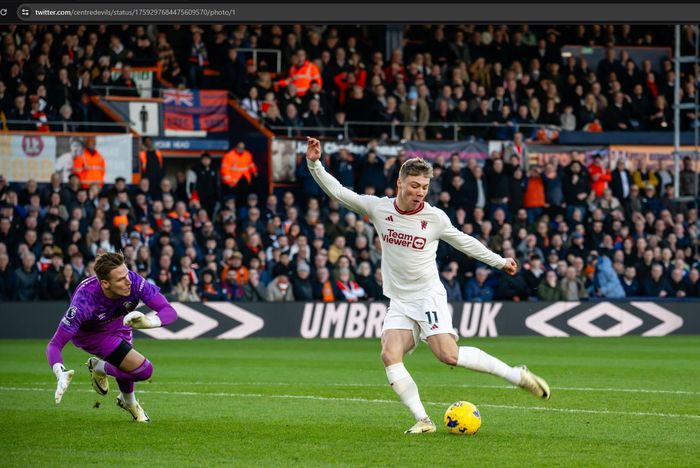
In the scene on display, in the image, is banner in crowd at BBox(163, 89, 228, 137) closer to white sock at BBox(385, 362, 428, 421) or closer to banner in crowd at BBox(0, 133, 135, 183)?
banner in crowd at BBox(0, 133, 135, 183)

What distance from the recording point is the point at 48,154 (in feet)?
82.1

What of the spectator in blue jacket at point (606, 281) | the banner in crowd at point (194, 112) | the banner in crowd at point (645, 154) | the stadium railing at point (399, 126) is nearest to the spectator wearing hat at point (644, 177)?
the banner in crowd at point (645, 154)

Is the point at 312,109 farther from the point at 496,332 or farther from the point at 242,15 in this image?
the point at 242,15

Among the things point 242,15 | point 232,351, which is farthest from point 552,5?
point 232,351

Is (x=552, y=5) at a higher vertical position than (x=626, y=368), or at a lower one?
higher

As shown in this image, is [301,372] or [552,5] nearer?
[552,5]

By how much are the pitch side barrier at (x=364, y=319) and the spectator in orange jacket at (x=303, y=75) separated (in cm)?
664

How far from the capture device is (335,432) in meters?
10.7

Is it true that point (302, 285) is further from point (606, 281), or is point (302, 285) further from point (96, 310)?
point (96, 310)

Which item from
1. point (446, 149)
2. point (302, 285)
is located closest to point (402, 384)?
point (302, 285)

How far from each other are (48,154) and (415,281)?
16.0 meters

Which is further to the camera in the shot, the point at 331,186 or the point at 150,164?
the point at 150,164

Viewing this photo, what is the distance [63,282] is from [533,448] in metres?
14.6

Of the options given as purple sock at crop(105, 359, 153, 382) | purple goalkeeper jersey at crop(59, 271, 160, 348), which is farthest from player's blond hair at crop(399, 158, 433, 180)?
purple sock at crop(105, 359, 153, 382)
